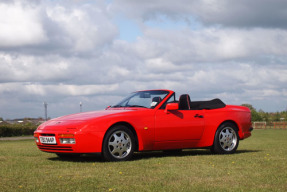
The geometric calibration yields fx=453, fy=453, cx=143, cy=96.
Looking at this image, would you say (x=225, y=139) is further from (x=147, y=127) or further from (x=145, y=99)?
(x=147, y=127)

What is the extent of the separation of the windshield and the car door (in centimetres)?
33

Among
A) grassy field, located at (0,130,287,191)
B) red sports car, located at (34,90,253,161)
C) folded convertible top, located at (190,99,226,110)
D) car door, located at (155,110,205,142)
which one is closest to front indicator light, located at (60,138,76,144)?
red sports car, located at (34,90,253,161)

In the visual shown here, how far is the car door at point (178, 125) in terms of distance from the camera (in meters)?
9.56

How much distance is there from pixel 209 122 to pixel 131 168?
3353 mm

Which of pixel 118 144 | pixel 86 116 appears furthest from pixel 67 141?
pixel 118 144

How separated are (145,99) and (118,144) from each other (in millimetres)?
1544

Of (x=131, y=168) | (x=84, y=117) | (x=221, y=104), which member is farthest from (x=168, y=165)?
(x=221, y=104)

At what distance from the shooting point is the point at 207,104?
10.8 m

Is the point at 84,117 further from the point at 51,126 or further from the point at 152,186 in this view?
the point at 152,186

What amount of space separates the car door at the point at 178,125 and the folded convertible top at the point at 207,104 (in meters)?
0.18

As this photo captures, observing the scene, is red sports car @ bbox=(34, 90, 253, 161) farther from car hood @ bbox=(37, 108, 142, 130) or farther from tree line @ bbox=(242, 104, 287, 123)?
tree line @ bbox=(242, 104, 287, 123)

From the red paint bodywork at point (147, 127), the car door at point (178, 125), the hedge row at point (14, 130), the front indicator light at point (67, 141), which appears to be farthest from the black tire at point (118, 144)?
the hedge row at point (14, 130)

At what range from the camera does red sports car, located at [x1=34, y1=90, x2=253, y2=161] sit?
870 cm

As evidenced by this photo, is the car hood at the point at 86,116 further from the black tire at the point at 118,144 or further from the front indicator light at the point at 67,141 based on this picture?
the front indicator light at the point at 67,141
